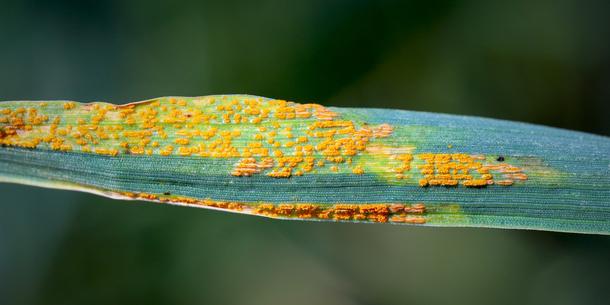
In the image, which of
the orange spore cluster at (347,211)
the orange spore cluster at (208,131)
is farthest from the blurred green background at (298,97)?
the orange spore cluster at (347,211)

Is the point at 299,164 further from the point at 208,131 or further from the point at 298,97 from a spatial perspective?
the point at 298,97

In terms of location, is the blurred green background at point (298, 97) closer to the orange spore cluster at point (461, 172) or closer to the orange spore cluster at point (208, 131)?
the orange spore cluster at point (208, 131)

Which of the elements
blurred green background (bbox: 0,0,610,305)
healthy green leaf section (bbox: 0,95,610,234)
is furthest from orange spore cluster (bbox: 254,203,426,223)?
blurred green background (bbox: 0,0,610,305)

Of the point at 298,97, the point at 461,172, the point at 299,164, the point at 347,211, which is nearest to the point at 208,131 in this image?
the point at 299,164

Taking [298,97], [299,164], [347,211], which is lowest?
[347,211]

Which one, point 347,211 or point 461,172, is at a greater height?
point 461,172
